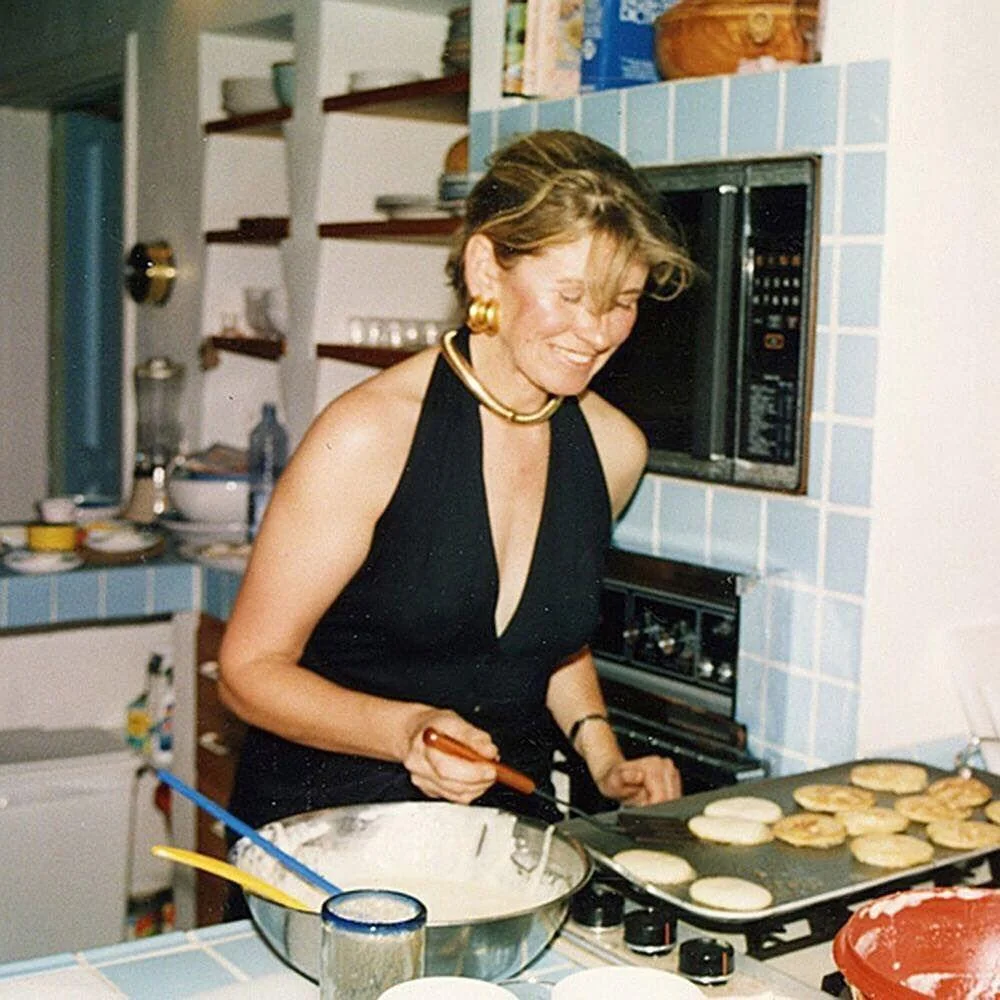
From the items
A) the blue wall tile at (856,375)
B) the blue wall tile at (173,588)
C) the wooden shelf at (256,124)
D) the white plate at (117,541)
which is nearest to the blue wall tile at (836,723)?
the blue wall tile at (856,375)

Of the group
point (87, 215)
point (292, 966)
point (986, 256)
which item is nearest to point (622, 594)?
point (986, 256)

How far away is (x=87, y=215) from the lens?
534 cm

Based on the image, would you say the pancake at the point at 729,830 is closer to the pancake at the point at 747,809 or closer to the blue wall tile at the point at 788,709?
the pancake at the point at 747,809

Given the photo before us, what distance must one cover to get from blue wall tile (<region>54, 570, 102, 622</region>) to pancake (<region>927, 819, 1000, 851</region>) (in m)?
2.04

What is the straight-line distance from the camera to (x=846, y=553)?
1.87m

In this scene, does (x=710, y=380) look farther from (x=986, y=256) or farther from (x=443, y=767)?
(x=443, y=767)

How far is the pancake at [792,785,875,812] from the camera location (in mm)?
1657

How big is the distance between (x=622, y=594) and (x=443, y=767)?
0.75 meters

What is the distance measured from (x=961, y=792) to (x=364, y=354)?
1.77 meters

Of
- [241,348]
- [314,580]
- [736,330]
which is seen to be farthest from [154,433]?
[314,580]

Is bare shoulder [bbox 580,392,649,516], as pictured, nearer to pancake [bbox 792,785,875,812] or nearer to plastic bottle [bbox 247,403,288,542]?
pancake [bbox 792,785,875,812]

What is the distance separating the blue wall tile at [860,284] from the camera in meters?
1.81

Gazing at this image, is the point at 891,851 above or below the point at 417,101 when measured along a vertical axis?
below

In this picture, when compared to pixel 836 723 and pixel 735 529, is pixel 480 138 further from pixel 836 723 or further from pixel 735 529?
pixel 836 723
